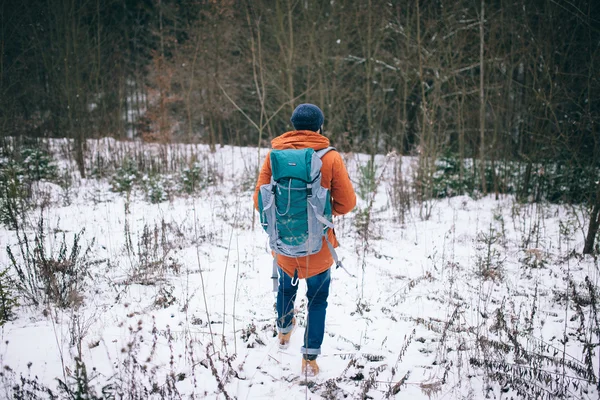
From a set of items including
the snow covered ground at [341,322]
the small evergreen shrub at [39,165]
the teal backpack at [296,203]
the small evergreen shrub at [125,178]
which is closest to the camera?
the teal backpack at [296,203]

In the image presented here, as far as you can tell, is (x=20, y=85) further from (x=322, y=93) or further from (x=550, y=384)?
(x=550, y=384)

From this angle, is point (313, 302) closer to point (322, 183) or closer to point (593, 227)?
point (322, 183)

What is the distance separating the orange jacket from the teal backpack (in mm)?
68

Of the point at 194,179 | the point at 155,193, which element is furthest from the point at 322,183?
the point at 194,179

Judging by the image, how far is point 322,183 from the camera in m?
2.39

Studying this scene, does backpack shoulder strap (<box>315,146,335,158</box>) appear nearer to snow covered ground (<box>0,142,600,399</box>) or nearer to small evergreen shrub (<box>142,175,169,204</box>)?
snow covered ground (<box>0,142,600,399</box>)

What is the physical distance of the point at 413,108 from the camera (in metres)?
16.7

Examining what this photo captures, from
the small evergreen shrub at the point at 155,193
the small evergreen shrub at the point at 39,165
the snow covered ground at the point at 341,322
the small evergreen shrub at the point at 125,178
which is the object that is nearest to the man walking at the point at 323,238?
the snow covered ground at the point at 341,322

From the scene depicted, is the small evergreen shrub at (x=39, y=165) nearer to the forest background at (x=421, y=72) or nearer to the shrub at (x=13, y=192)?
the shrub at (x=13, y=192)

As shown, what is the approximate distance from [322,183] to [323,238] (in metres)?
0.40

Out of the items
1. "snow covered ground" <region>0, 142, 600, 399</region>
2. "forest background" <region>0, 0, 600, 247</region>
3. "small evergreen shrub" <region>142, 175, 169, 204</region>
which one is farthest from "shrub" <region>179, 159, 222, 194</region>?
"snow covered ground" <region>0, 142, 600, 399</region>

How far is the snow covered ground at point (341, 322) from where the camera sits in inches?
97.5

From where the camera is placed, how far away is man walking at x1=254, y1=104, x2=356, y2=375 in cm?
237

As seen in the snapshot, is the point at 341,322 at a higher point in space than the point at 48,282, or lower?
lower
